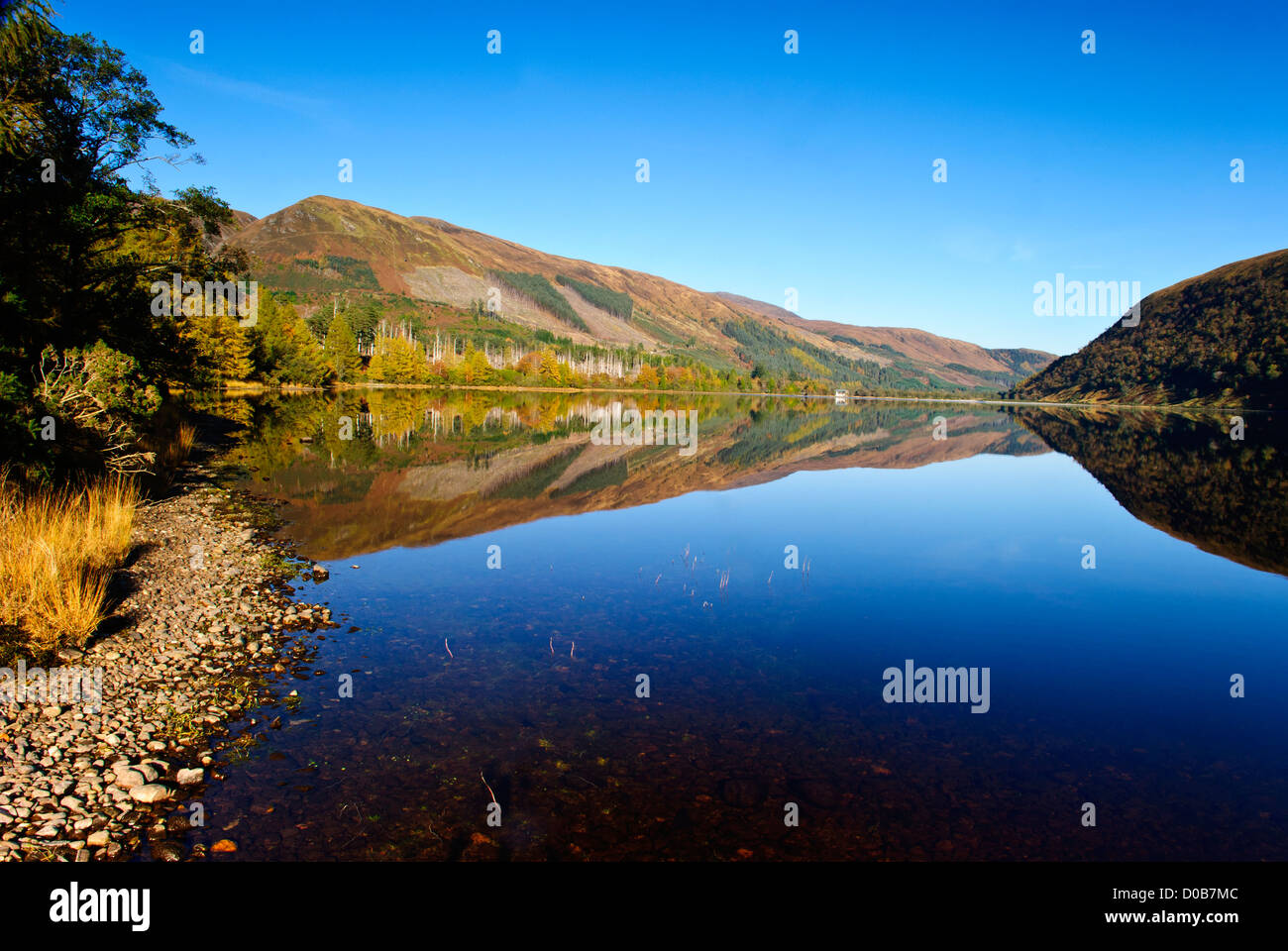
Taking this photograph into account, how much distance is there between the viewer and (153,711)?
8273 mm

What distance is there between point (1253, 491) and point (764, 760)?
3333 centimetres

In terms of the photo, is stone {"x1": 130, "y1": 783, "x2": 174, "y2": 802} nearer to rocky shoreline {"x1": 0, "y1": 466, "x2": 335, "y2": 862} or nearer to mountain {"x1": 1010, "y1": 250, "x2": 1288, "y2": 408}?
rocky shoreline {"x1": 0, "y1": 466, "x2": 335, "y2": 862}

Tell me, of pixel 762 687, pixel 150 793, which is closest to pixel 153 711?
pixel 150 793

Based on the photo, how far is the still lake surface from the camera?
698 cm

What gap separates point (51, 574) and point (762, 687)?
1019 cm

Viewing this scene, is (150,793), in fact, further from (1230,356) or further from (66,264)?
(1230,356)

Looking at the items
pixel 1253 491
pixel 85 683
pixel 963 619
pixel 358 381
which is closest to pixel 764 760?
pixel 963 619

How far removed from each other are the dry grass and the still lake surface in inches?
113

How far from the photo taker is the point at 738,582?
1584cm

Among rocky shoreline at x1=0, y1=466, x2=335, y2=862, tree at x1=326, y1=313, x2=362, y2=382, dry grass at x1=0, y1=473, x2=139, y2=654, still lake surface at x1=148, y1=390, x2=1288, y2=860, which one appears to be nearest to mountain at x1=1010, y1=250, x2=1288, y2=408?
still lake surface at x1=148, y1=390, x2=1288, y2=860

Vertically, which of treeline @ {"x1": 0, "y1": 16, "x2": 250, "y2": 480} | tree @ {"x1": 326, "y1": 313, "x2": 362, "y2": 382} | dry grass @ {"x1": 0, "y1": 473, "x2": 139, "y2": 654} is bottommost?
dry grass @ {"x1": 0, "y1": 473, "x2": 139, "y2": 654}

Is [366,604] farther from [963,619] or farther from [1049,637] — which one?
[1049,637]
